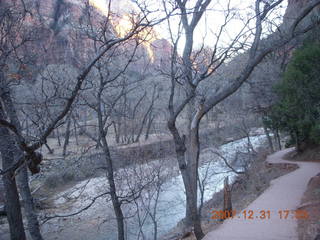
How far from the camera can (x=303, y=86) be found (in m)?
10.5

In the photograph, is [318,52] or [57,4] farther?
[57,4]

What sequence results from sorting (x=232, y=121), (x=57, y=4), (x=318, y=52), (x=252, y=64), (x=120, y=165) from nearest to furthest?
1. (x=252, y=64)
2. (x=318, y=52)
3. (x=120, y=165)
4. (x=232, y=121)
5. (x=57, y=4)

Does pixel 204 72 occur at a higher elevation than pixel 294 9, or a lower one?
lower

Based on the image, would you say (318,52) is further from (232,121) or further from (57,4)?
(57,4)

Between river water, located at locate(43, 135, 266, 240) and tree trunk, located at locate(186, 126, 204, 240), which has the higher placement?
tree trunk, located at locate(186, 126, 204, 240)

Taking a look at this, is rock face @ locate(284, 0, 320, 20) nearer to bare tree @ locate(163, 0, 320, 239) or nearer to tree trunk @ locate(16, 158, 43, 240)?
bare tree @ locate(163, 0, 320, 239)

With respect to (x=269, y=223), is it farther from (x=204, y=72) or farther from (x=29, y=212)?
(x=29, y=212)

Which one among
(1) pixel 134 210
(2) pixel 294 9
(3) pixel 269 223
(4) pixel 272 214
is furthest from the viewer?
(1) pixel 134 210

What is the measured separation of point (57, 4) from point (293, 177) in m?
42.1

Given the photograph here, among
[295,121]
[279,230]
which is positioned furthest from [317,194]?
[295,121]

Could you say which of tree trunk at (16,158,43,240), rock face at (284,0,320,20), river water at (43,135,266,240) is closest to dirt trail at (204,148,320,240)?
river water at (43,135,266,240)

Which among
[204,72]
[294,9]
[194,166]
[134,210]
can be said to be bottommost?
[134,210]

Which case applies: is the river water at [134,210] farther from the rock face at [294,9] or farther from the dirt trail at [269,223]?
the rock face at [294,9]

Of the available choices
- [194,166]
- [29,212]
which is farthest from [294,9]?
[29,212]
